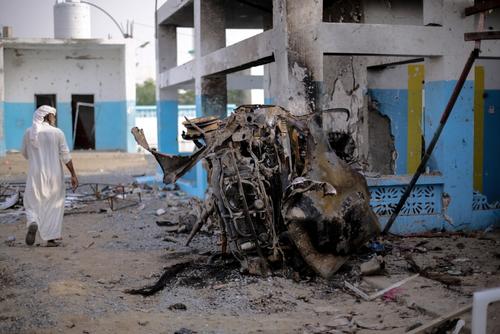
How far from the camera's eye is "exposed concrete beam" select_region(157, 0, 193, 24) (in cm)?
1322

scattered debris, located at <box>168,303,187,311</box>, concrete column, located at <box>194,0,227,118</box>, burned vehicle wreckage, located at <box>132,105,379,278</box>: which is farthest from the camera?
concrete column, located at <box>194,0,227,118</box>

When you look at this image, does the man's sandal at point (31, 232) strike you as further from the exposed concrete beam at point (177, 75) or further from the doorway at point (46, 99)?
the doorway at point (46, 99)

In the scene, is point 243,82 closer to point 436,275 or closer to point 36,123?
point 36,123

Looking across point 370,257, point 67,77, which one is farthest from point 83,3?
point 370,257

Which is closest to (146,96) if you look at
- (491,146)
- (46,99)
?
(46,99)

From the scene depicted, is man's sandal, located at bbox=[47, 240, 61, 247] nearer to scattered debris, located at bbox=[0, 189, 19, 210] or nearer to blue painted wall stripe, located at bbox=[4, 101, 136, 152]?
scattered debris, located at bbox=[0, 189, 19, 210]

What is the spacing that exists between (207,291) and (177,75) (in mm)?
8843

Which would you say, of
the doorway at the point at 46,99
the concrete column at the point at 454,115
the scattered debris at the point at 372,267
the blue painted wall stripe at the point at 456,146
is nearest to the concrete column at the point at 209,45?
the concrete column at the point at 454,115

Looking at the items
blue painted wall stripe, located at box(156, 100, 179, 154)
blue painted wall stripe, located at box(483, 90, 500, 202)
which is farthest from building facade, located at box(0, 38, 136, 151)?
blue painted wall stripe, located at box(483, 90, 500, 202)

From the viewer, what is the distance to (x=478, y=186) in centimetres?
1010

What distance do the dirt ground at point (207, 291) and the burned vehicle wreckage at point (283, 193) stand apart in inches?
12.0

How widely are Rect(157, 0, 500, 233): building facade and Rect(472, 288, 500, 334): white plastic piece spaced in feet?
12.1

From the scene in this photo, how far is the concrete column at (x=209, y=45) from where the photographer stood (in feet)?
38.8

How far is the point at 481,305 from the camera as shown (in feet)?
11.3
